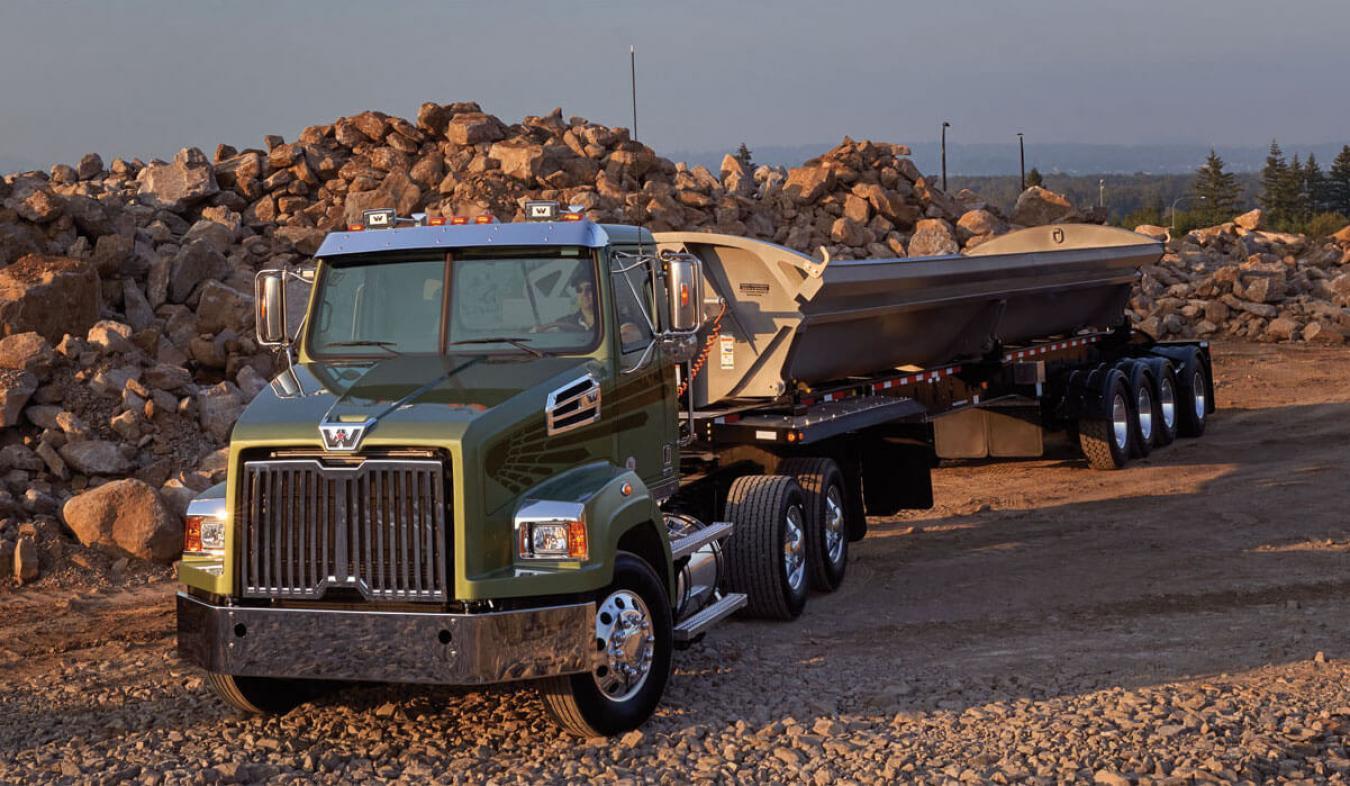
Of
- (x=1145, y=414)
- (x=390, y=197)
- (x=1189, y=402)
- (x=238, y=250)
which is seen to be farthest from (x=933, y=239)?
(x=238, y=250)

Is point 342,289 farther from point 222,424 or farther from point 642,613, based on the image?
point 222,424

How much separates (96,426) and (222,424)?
3.82 ft

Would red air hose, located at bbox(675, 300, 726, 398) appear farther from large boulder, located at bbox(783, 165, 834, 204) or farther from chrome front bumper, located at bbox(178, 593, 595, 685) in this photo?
large boulder, located at bbox(783, 165, 834, 204)

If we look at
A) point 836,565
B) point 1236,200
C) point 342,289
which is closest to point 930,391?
point 836,565

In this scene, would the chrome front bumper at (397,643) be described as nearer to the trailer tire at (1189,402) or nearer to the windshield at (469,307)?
the windshield at (469,307)

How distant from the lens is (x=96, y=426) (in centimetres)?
1441

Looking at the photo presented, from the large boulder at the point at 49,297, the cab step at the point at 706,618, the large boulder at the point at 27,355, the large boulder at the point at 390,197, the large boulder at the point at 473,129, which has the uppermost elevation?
the large boulder at the point at 473,129

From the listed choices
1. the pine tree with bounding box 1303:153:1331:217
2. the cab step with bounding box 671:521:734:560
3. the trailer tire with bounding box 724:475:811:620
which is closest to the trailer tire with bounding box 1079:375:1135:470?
the trailer tire with bounding box 724:475:811:620

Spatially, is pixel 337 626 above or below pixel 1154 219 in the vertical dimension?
below

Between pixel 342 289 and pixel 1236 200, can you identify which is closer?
pixel 342 289

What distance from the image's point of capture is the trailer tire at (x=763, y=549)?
→ 1011 cm

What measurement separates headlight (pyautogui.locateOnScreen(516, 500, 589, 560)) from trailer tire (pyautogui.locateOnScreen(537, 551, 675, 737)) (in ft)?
0.96

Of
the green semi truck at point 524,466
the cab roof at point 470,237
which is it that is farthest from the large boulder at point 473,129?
the cab roof at point 470,237

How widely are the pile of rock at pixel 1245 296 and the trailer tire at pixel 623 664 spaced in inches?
979
